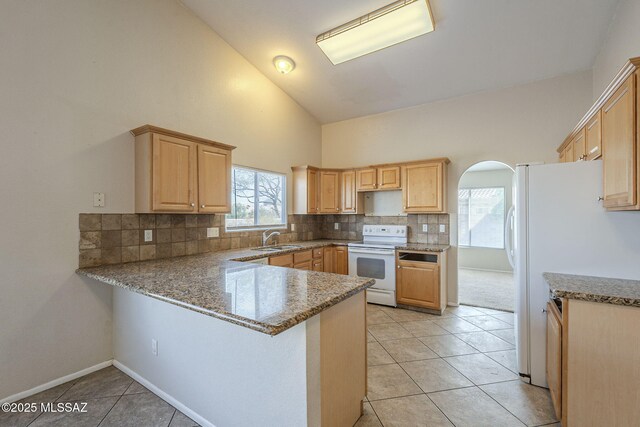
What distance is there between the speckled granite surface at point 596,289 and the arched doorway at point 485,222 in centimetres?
412

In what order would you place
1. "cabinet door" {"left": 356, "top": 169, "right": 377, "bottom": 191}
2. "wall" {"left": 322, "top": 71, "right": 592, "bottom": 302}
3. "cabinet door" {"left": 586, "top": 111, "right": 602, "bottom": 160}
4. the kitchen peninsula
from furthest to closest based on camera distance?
"cabinet door" {"left": 356, "top": 169, "right": 377, "bottom": 191}
"wall" {"left": 322, "top": 71, "right": 592, "bottom": 302}
"cabinet door" {"left": 586, "top": 111, "right": 602, "bottom": 160}
the kitchen peninsula

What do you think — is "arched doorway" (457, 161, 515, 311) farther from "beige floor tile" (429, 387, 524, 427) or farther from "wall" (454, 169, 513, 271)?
"beige floor tile" (429, 387, 524, 427)

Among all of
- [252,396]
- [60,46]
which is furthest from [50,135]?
[252,396]

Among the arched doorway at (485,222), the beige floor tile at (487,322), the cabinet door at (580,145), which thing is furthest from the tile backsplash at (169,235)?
the arched doorway at (485,222)

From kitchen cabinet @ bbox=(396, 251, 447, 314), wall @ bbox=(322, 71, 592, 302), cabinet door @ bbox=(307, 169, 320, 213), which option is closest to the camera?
wall @ bbox=(322, 71, 592, 302)

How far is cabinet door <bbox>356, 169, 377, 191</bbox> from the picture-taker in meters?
4.46

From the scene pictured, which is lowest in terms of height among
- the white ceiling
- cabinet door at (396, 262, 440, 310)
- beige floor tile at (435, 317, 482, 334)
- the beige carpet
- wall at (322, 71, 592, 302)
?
the beige carpet

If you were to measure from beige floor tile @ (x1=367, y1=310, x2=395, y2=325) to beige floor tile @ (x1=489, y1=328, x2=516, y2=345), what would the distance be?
1141mm

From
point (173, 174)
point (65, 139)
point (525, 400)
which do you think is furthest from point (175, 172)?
point (525, 400)

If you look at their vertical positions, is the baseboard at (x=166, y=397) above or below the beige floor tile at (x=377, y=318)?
above

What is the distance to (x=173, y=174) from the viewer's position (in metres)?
2.62

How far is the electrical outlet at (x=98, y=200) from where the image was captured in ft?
7.83

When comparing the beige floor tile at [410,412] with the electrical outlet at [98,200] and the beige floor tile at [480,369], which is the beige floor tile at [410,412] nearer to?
the beige floor tile at [480,369]

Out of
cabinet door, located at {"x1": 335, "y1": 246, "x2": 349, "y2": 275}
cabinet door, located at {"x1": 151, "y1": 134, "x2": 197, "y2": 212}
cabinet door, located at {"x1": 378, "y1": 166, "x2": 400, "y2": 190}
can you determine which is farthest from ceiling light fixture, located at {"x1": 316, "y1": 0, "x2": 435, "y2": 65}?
cabinet door, located at {"x1": 335, "y1": 246, "x2": 349, "y2": 275}
